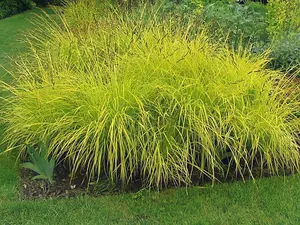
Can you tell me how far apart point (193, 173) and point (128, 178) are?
1.63ft

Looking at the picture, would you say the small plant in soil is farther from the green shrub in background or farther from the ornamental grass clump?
the green shrub in background

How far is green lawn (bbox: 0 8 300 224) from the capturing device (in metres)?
2.71

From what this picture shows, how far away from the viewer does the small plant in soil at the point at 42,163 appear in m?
3.03

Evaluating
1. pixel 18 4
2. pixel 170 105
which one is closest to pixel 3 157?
pixel 170 105

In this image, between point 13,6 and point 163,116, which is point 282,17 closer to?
point 163,116

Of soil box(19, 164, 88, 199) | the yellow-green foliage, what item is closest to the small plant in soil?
soil box(19, 164, 88, 199)

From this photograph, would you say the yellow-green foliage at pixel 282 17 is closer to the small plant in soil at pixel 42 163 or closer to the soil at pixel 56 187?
the soil at pixel 56 187

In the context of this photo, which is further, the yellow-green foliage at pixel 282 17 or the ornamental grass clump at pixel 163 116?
the yellow-green foliage at pixel 282 17

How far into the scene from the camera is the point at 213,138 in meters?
2.96

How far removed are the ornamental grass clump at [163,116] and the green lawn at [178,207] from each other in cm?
13

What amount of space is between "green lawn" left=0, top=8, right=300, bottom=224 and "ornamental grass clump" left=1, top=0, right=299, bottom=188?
128 millimetres

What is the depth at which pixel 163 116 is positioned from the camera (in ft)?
9.61

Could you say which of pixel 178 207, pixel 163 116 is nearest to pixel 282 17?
pixel 163 116

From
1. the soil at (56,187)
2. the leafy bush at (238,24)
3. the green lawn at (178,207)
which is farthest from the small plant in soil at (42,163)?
the leafy bush at (238,24)
